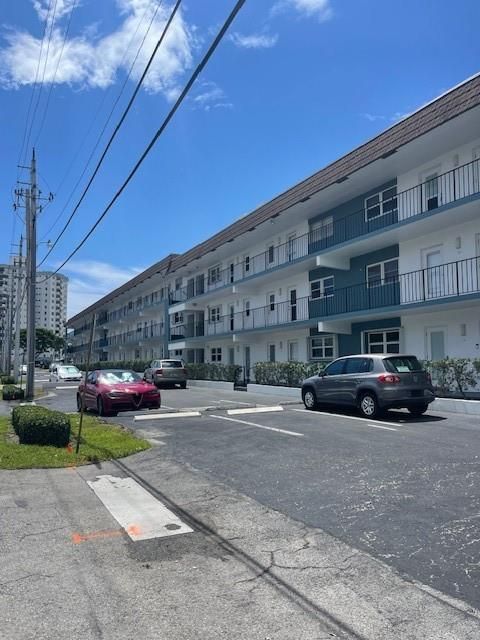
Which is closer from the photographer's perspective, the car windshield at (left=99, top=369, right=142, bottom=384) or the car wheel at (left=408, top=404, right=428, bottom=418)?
the car wheel at (left=408, top=404, right=428, bottom=418)

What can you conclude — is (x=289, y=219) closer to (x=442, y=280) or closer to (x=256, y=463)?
(x=442, y=280)

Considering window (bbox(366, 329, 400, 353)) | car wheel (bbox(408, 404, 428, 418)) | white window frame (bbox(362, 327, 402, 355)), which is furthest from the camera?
window (bbox(366, 329, 400, 353))

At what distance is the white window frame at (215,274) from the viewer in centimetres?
3781

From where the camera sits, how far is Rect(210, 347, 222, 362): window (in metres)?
37.4

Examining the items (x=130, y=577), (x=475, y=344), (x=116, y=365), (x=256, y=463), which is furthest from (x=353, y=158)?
(x=116, y=365)

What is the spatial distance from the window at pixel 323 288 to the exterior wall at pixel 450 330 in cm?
512

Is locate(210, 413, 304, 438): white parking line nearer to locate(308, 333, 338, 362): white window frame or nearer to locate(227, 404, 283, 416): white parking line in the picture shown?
locate(227, 404, 283, 416): white parking line

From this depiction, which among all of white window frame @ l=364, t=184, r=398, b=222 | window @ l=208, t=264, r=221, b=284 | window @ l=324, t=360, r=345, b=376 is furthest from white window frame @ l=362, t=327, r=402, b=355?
window @ l=208, t=264, r=221, b=284

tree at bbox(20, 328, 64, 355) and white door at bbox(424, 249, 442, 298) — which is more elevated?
tree at bbox(20, 328, 64, 355)

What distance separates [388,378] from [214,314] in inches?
1036

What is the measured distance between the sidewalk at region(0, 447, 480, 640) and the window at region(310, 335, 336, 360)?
19489 millimetres

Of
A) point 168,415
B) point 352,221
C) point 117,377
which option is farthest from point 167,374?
point 168,415

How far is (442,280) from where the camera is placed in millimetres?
18906

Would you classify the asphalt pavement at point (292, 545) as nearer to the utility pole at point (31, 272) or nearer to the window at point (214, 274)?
the utility pole at point (31, 272)
